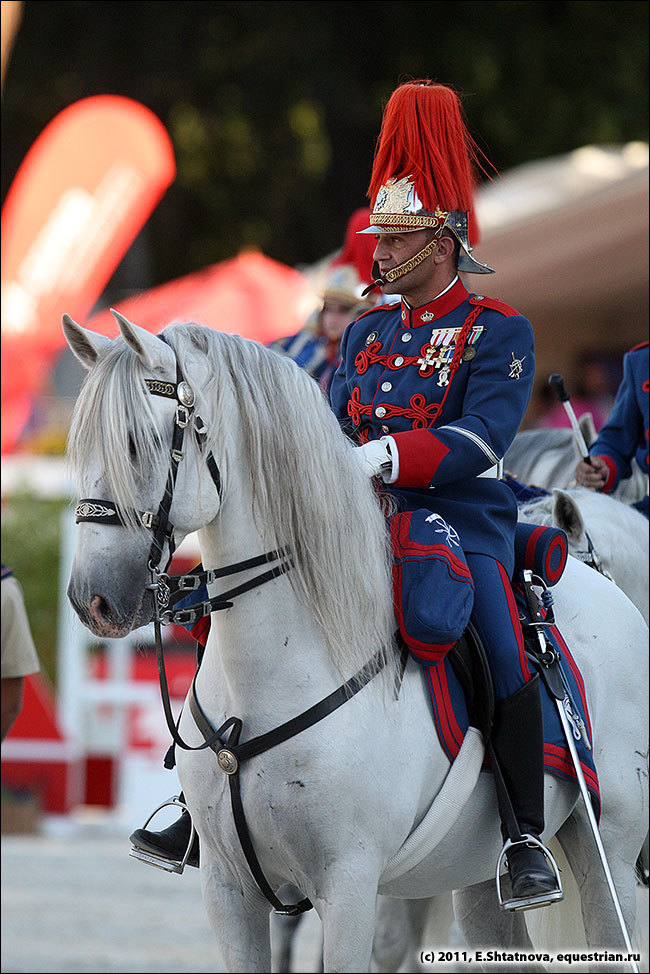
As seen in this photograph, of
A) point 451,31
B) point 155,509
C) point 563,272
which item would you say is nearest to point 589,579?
point 155,509

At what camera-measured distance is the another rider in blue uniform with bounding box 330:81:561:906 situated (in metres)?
3.65

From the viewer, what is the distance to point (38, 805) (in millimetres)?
10781

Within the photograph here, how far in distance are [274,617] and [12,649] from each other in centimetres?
291

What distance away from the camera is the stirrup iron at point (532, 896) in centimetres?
356

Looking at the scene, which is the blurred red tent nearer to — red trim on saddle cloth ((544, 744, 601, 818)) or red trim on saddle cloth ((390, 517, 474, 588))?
red trim on saddle cloth ((544, 744, 601, 818))

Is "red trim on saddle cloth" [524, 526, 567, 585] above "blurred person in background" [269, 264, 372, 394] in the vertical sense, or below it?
below

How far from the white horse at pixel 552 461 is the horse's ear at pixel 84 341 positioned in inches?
133

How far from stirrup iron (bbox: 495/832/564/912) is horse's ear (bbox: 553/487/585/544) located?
1.57 meters

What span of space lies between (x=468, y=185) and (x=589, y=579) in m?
1.37

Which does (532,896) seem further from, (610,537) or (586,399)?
(586,399)

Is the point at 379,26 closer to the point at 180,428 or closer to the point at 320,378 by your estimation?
the point at 320,378

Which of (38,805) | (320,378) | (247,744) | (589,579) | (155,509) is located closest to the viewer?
(155,509)

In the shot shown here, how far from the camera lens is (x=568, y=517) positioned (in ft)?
16.7

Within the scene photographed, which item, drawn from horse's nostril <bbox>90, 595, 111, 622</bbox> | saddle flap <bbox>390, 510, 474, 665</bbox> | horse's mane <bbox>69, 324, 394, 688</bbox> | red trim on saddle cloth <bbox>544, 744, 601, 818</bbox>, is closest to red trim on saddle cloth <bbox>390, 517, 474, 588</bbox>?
saddle flap <bbox>390, 510, 474, 665</bbox>
